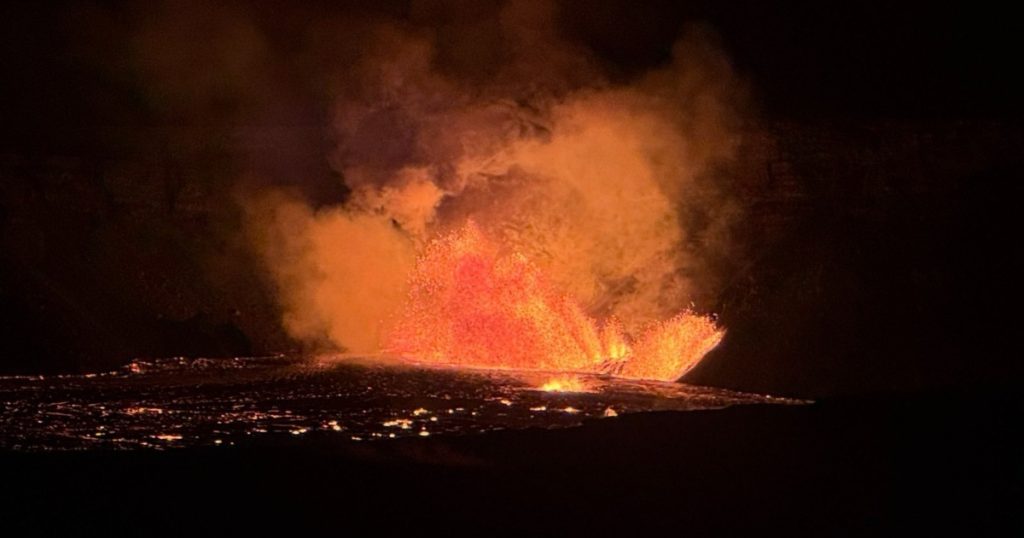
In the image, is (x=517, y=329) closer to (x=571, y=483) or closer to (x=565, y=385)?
(x=565, y=385)

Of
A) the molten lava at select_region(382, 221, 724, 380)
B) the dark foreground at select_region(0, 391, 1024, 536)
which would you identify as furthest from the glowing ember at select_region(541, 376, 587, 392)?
the dark foreground at select_region(0, 391, 1024, 536)

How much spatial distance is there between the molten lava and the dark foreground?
557cm

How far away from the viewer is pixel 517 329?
65.0 feet

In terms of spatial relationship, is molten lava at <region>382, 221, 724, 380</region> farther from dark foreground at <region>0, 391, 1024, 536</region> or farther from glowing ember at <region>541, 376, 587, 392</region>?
dark foreground at <region>0, 391, 1024, 536</region>

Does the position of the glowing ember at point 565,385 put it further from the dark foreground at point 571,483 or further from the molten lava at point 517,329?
the dark foreground at point 571,483

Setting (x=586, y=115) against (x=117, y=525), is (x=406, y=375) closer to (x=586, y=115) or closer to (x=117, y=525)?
(x=586, y=115)

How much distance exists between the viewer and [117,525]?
9430 mm

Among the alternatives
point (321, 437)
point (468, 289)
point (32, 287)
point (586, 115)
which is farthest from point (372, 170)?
point (321, 437)

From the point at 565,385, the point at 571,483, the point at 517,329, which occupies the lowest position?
the point at 571,483

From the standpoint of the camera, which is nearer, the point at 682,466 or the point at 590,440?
the point at 682,466

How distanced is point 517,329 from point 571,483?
356 inches

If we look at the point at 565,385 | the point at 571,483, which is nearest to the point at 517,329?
the point at 565,385

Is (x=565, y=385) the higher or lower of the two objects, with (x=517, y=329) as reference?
lower

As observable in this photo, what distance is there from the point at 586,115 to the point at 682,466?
1093cm
